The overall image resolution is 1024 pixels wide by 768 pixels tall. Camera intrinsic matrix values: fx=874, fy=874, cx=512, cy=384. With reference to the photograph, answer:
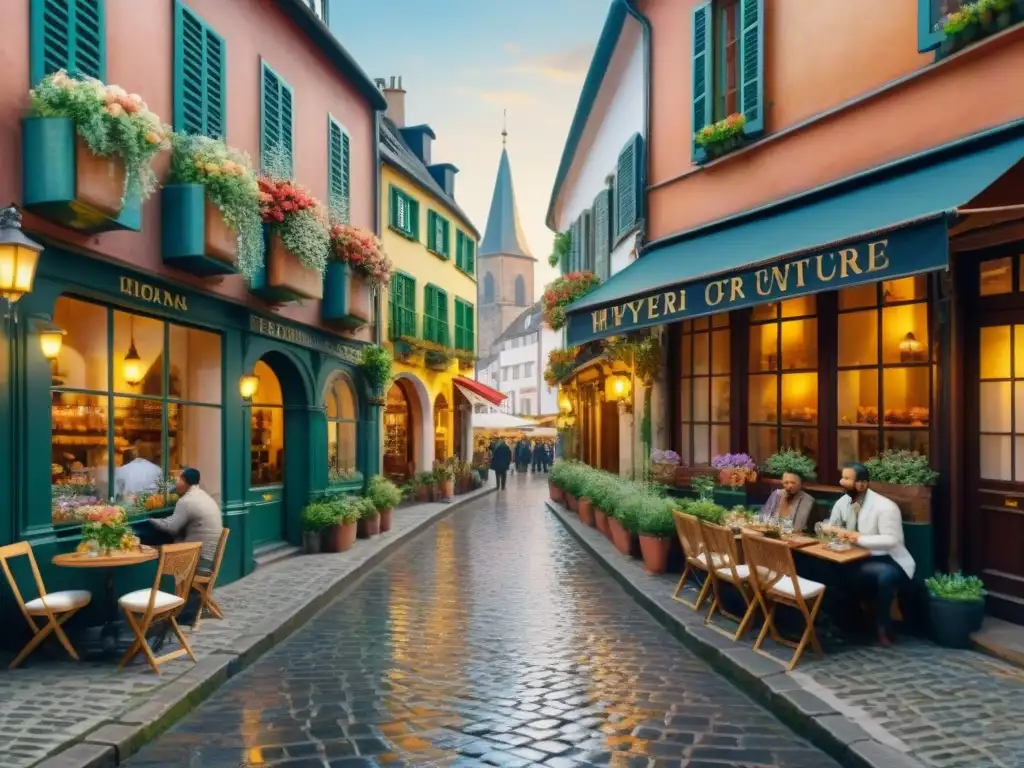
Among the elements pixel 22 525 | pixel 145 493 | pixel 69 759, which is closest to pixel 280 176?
pixel 145 493

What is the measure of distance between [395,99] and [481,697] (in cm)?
2541

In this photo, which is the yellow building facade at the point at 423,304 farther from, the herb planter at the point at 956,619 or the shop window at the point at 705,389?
the herb planter at the point at 956,619

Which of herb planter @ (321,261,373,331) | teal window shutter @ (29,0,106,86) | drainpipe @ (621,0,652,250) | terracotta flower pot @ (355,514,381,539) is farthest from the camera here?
terracotta flower pot @ (355,514,381,539)

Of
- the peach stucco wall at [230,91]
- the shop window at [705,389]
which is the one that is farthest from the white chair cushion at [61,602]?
the shop window at [705,389]

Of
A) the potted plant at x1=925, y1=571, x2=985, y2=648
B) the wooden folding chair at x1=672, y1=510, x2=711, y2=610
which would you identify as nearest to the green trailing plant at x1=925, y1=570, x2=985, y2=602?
the potted plant at x1=925, y1=571, x2=985, y2=648

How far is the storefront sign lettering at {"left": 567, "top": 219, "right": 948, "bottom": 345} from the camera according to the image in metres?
6.36

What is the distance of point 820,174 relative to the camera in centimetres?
933

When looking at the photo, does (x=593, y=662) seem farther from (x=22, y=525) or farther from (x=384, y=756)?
(x=22, y=525)

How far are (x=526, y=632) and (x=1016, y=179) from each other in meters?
5.66

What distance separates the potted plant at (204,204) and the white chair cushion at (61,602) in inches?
144

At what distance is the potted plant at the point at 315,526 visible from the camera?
41.9ft

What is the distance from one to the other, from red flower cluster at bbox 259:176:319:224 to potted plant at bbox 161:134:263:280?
970 millimetres

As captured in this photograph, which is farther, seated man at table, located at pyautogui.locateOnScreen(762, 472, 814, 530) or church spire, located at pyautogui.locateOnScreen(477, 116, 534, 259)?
church spire, located at pyautogui.locateOnScreen(477, 116, 534, 259)

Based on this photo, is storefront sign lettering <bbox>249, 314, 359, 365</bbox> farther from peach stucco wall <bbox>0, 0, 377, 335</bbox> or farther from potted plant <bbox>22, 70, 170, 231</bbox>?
potted plant <bbox>22, 70, 170, 231</bbox>
